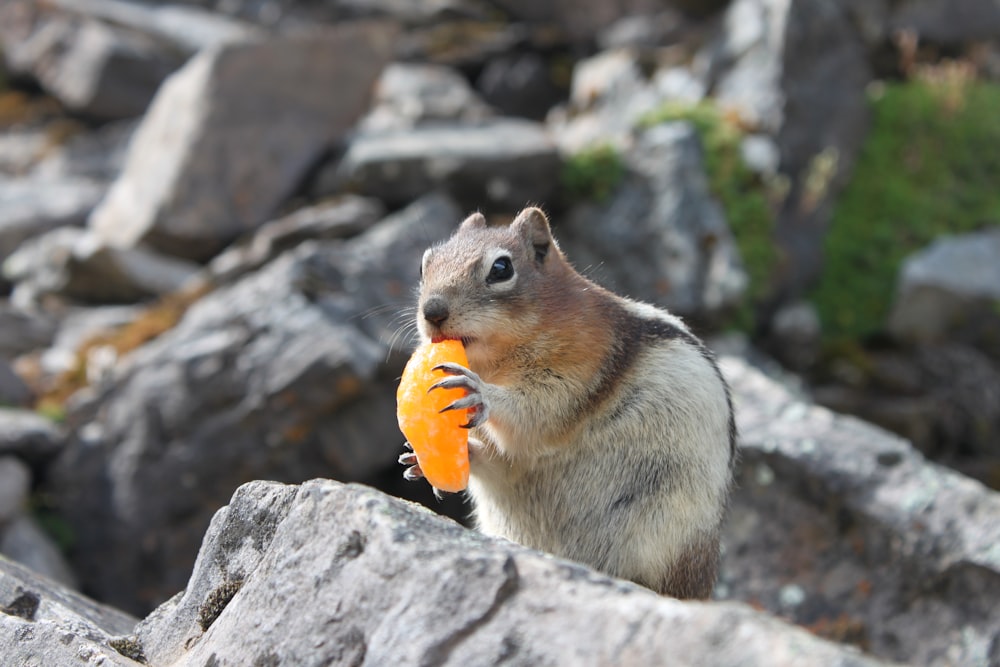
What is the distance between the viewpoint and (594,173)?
44.8 ft

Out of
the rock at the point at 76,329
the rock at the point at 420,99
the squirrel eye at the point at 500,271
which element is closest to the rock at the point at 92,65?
the rock at the point at 420,99

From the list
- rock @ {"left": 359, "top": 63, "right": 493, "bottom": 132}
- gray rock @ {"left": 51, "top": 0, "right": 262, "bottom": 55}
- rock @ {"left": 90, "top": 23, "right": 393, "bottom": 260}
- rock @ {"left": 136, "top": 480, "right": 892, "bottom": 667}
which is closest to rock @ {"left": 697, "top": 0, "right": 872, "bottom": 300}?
rock @ {"left": 359, "top": 63, "right": 493, "bottom": 132}

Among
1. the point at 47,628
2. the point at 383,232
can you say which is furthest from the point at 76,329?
the point at 47,628

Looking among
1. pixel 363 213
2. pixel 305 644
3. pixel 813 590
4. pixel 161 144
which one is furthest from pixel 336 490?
pixel 161 144

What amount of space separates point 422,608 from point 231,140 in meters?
11.6

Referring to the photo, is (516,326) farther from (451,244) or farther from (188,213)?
(188,213)

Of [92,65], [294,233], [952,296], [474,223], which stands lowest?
[952,296]

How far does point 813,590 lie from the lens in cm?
754

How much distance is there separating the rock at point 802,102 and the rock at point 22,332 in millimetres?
9186

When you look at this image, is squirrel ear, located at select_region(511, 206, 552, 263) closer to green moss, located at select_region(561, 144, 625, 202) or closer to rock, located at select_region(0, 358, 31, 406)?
rock, located at select_region(0, 358, 31, 406)

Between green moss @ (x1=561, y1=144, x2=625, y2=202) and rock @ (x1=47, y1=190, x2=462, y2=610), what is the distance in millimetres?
4639

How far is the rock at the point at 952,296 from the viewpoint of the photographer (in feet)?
44.6

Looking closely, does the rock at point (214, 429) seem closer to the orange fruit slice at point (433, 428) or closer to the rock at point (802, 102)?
the orange fruit slice at point (433, 428)

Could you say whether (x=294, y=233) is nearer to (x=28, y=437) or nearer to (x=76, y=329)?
(x=76, y=329)
